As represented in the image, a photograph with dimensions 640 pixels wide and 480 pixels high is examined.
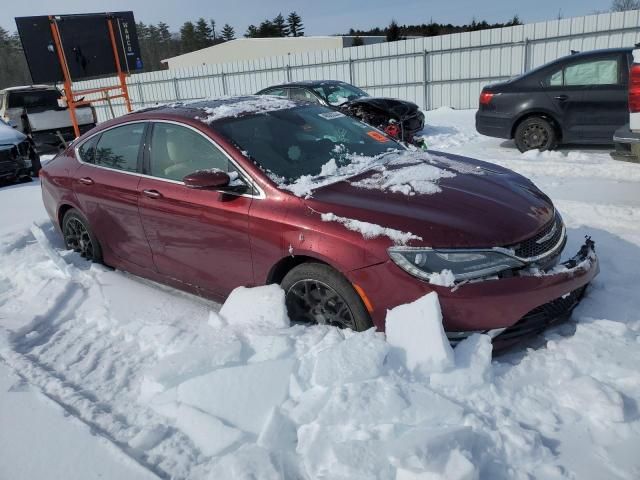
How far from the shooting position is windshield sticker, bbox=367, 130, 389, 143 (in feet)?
13.9

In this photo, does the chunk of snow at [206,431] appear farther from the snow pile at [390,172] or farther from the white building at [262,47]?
the white building at [262,47]

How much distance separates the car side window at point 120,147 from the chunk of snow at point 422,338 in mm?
2576

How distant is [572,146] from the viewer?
8.81 meters

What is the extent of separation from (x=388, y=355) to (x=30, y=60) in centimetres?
1254

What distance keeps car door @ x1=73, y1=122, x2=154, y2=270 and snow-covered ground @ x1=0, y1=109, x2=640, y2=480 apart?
70cm

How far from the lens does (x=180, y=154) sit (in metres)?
3.78

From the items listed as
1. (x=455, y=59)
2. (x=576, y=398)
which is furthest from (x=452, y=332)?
(x=455, y=59)

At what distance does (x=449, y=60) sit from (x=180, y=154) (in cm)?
1519

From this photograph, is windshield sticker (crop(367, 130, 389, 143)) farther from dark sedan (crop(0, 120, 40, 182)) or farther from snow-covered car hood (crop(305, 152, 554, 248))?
dark sedan (crop(0, 120, 40, 182))

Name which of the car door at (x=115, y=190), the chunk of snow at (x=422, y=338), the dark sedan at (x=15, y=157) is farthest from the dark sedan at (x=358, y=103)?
the chunk of snow at (x=422, y=338)

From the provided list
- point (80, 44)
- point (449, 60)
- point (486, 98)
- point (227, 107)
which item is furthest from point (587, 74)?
point (80, 44)

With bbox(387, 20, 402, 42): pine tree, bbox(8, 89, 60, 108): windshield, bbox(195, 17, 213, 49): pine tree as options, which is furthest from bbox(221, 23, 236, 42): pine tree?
bbox(8, 89, 60, 108): windshield

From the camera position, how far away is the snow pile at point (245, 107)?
12.3ft

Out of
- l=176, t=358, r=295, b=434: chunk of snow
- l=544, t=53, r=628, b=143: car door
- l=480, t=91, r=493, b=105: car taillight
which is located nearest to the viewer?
l=176, t=358, r=295, b=434: chunk of snow
